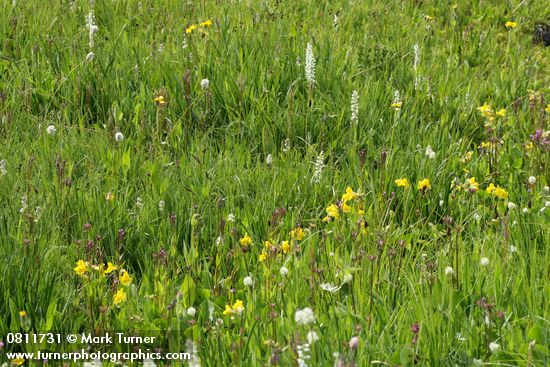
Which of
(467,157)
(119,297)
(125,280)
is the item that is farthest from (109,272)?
(467,157)

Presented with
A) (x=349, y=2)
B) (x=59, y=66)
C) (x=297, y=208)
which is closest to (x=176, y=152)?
(x=297, y=208)

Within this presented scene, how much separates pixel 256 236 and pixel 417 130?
4.10ft

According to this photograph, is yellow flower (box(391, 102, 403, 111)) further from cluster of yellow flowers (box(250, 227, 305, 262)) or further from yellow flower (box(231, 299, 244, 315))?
yellow flower (box(231, 299, 244, 315))

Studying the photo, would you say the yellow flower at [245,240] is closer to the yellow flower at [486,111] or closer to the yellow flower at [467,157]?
the yellow flower at [467,157]

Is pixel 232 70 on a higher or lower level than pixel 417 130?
higher

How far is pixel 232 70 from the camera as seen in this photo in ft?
15.6

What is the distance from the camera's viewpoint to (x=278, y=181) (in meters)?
3.79

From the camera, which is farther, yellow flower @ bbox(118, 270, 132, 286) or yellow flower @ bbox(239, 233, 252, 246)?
yellow flower @ bbox(239, 233, 252, 246)

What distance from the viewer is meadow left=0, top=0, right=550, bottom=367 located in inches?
107

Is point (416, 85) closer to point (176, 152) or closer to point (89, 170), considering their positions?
point (176, 152)

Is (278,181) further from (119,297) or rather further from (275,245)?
(119,297)

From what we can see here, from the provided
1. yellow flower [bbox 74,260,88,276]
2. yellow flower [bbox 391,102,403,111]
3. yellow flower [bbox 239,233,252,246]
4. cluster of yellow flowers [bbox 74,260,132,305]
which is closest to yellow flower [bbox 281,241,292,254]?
yellow flower [bbox 239,233,252,246]

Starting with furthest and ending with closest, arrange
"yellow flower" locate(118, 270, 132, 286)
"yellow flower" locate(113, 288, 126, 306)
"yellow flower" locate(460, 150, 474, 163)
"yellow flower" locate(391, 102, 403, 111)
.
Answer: "yellow flower" locate(391, 102, 403, 111), "yellow flower" locate(460, 150, 474, 163), "yellow flower" locate(118, 270, 132, 286), "yellow flower" locate(113, 288, 126, 306)

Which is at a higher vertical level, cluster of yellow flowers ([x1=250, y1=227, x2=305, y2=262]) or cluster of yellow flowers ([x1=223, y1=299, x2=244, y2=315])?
cluster of yellow flowers ([x1=250, y1=227, x2=305, y2=262])
